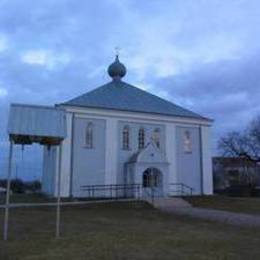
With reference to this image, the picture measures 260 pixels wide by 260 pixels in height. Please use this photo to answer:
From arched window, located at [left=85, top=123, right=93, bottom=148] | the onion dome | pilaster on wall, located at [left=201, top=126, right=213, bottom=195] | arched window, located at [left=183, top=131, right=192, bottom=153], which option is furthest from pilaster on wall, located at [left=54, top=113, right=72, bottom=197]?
pilaster on wall, located at [left=201, top=126, right=213, bottom=195]

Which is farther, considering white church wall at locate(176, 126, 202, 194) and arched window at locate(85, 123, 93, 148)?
white church wall at locate(176, 126, 202, 194)

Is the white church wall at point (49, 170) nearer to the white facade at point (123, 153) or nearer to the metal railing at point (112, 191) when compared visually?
Answer: the white facade at point (123, 153)

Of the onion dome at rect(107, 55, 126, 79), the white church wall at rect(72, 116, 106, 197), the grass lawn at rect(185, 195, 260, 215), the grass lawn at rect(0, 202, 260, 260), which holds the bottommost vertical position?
the grass lawn at rect(0, 202, 260, 260)

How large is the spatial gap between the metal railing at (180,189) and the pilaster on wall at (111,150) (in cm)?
502

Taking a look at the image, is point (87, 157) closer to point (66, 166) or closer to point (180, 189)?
point (66, 166)

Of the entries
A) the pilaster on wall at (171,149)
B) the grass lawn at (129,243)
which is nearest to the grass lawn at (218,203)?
the pilaster on wall at (171,149)

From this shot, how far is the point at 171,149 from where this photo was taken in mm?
45531

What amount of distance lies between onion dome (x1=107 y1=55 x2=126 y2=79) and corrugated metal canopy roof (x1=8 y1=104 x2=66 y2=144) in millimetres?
31914

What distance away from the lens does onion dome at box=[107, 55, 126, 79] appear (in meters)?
48.1

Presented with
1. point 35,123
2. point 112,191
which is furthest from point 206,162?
point 35,123

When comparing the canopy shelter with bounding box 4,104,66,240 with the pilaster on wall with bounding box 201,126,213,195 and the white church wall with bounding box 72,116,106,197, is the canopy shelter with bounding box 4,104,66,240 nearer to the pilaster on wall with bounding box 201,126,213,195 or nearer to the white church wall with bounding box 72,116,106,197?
the white church wall with bounding box 72,116,106,197

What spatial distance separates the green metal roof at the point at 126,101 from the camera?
4344 cm

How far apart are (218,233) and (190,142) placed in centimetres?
2968

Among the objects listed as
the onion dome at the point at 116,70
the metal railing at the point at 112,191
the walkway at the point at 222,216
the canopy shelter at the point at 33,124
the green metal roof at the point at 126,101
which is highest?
the onion dome at the point at 116,70
